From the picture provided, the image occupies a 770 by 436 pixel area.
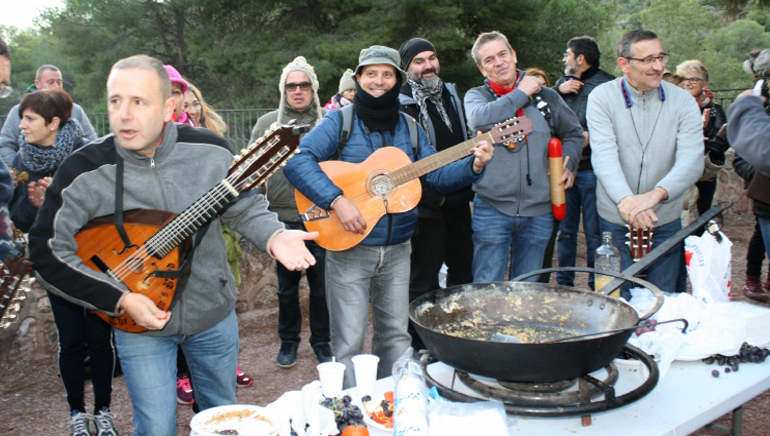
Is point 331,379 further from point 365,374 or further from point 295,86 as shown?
point 295,86

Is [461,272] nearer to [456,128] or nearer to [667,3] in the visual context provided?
[456,128]

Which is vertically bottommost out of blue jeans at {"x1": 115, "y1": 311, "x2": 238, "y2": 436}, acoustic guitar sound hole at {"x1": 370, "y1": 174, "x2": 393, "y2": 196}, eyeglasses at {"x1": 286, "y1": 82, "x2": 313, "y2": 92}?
blue jeans at {"x1": 115, "y1": 311, "x2": 238, "y2": 436}

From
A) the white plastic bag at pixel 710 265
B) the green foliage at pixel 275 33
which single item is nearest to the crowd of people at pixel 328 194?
the white plastic bag at pixel 710 265

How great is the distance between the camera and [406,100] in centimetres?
390

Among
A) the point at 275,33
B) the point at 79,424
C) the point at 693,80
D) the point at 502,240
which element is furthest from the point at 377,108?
the point at 275,33

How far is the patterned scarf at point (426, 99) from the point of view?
13.1 feet

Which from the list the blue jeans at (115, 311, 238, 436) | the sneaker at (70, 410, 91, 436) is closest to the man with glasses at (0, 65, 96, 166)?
the sneaker at (70, 410, 91, 436)

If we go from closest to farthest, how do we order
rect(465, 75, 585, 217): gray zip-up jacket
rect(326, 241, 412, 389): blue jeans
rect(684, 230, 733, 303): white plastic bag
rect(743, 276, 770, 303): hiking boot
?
1. rect(684, 230, 733, 303): white plastic bag
2. rect(326, 241, 412, 389): blue jeans
3. rect(465, 75, 585, 217): gray zip-up jacket
4. rect(743, 276, 770, 303): hiking boot

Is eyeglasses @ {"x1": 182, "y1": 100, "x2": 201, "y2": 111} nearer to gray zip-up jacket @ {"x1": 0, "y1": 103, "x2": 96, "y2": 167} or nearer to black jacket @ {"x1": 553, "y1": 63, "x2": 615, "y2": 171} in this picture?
gray zip-up jacket @ {"x1": 0, "y1": 103, "x2": 96, "y2": 167}

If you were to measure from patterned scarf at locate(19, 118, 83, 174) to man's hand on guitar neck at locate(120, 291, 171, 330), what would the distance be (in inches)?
79.1

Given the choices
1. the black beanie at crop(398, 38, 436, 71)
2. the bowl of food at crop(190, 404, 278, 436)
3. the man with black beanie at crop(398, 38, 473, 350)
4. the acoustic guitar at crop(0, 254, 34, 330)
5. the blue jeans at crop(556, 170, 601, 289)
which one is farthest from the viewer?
the blue jeans at crop(556, 170, 601, 289)

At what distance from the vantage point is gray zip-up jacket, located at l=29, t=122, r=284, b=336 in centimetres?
208

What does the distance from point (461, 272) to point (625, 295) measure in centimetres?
142

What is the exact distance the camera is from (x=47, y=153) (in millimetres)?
3594
